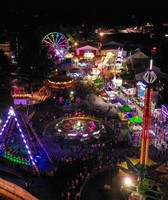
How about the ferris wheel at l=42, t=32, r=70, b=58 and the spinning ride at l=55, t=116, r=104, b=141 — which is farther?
the ferris wheel at l=42, t=32, r=70, b=58

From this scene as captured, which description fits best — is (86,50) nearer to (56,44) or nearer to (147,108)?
(56,44)

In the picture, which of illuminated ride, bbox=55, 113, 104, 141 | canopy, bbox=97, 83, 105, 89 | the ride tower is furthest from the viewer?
canopy, bbox=97, 83, 105, 89

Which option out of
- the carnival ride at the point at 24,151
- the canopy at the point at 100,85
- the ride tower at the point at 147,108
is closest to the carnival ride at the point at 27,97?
the canopy at the point at 100,85

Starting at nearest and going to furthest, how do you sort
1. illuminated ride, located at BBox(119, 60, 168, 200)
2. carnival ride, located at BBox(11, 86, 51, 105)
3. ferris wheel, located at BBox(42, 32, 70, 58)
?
illuminated ride, located at BBox(119, 60, 168, 200) < carnival ride, located at BBox(11, 86, 51, 105) < ferris wheel, located at BBox(42, 32, 70, 58)

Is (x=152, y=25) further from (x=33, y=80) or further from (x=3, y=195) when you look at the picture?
(x=3, y=195)

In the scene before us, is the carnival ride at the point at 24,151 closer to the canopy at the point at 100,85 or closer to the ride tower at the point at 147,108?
the ride tower at the point at 147,108

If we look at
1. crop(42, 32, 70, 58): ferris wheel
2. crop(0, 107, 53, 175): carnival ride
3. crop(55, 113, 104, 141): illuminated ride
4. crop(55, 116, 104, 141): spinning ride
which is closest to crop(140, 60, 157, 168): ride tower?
crop(0, 107, 53, 175): carnival ride

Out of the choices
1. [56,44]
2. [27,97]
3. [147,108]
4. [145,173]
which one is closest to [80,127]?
[27,97]

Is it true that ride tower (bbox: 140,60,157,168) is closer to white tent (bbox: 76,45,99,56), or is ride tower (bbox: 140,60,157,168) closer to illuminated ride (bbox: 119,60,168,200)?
illuminated ride (bbox: 119,60,168,200)
